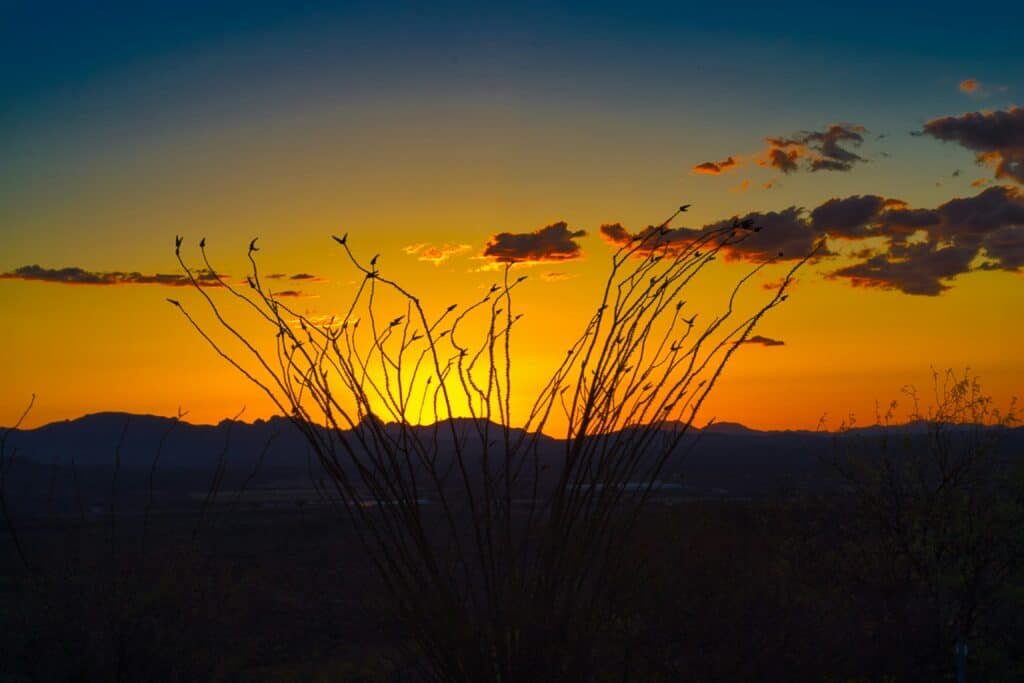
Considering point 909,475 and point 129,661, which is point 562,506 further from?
point 909,475

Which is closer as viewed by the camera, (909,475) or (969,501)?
(969,501)

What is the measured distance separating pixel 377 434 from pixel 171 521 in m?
52.9

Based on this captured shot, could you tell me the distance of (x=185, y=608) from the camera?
10117 millimetres

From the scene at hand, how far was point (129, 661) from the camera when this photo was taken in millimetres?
8203

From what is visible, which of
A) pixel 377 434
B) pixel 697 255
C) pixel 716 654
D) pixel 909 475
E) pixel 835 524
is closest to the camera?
pixel 377 434

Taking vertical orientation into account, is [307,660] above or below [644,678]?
below

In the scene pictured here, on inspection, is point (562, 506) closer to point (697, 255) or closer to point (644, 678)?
point (697, 255)

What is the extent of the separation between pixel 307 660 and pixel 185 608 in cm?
995

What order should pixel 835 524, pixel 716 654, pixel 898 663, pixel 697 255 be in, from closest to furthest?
pixel 697 255 → pixel 716 654 → pixel 898 663 → pixel 835 524

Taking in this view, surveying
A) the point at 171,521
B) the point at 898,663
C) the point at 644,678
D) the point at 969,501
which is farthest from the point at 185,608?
the point at 171,521

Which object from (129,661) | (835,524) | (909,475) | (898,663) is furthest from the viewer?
(835,524)

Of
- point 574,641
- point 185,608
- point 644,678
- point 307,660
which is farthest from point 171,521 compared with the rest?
point 574,641

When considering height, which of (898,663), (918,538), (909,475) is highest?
Result: (909,475)

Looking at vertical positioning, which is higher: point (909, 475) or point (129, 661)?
point (909, 475)
